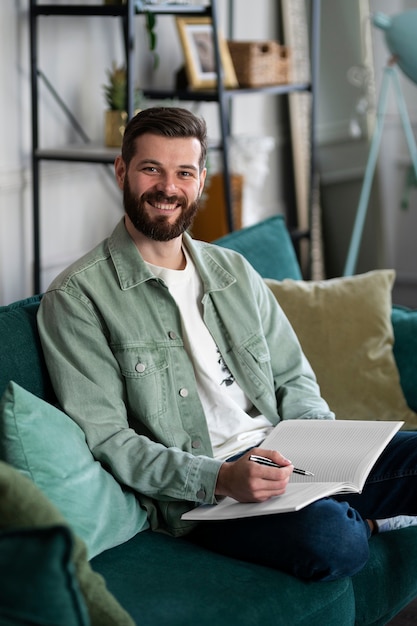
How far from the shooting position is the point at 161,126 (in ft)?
6.73

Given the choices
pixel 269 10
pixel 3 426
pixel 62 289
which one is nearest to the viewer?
pixel 3 426

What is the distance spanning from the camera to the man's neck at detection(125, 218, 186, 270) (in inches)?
83.4

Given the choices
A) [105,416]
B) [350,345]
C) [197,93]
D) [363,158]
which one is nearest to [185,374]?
[105,416]

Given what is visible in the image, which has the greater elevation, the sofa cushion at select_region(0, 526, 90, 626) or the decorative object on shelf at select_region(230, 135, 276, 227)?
the decorative object on shelf at select_region(230, 135, 276, 227)

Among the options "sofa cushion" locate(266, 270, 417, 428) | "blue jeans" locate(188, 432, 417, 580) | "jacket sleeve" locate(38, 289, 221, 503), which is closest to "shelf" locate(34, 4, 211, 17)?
"sofa cushion" locate(266, 270, 417, 428)

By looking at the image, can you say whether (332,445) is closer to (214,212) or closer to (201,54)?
(214,212)

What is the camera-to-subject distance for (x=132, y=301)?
2021 millimetres

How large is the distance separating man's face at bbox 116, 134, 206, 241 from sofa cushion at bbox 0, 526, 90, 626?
91 cm

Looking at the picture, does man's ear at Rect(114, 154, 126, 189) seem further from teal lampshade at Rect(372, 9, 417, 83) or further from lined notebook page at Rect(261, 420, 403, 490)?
teal lampshade at Rect(372, 9, 417, 83)

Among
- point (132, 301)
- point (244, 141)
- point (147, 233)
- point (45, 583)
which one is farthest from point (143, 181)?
point (244, 141)

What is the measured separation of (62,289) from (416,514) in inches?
33.5

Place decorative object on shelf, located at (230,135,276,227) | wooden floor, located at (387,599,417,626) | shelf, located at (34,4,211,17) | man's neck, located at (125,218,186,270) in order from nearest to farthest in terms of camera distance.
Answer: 1. man's neck, located at (125,218,186,270)
2. wooden floor, located at (387,599,417,626)
3. shelf, located at (34,4,211,17)
4. decorative object on shelf, located at (230,135,276,227)

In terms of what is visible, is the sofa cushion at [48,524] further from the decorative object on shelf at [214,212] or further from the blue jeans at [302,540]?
the decorative object on shelf at [214,212]

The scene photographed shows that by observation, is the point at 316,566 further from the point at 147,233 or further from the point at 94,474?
the point at 147,233
